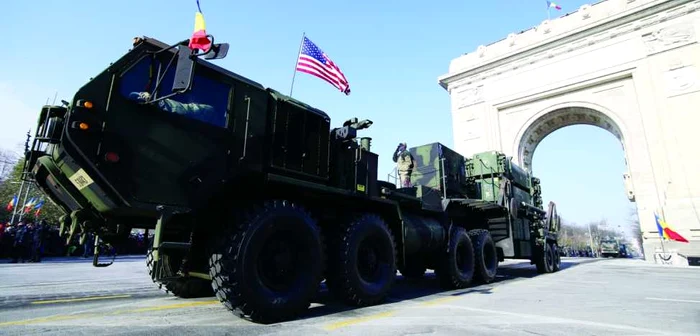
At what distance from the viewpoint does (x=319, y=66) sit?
28.0ft

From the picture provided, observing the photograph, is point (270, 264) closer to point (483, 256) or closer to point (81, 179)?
point (81, 179)

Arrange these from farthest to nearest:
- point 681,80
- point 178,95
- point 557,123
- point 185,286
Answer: point 557,123 < point 681,80 < point 185,286 < point 178,95

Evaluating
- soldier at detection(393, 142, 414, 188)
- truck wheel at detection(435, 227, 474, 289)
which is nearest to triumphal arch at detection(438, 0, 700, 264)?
truck wheel at detection(435, 227, 474, 289)

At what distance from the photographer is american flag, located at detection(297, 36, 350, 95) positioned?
8.32 meters

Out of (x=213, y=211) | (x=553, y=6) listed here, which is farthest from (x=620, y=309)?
(x=553, y=6)

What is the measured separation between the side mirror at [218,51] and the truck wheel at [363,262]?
294cm

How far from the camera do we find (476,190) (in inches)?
453

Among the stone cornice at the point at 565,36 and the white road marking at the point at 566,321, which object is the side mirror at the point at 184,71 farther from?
the stone cornice at the point at 565,36

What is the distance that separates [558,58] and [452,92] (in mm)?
8370

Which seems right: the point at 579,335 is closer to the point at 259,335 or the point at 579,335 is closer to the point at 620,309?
the point at 620,309

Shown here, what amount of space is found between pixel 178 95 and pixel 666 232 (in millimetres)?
27179

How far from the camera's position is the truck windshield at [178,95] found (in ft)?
11.8

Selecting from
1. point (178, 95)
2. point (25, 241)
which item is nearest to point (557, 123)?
point (178, 95)

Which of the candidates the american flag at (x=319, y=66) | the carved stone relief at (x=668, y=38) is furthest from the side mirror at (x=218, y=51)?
the carved stone relief at (x=668, y=38)
